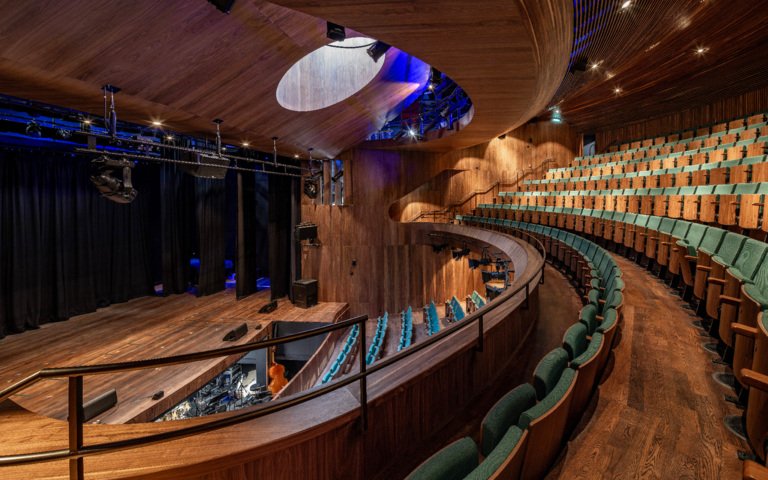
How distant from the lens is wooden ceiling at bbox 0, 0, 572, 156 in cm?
118

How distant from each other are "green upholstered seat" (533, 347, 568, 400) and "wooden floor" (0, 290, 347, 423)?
2154 mm

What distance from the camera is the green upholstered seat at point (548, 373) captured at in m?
0.67

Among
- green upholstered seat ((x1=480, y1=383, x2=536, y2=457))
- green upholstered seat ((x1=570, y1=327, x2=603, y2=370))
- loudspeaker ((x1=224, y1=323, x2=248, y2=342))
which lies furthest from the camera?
loudspeaker ((x1=224, y1=323, x2=248, y2=342))

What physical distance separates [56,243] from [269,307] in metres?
1.92

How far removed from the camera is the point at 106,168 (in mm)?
2314

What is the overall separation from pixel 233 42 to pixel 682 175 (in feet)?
8.47

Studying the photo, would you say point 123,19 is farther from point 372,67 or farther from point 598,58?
point 598,58

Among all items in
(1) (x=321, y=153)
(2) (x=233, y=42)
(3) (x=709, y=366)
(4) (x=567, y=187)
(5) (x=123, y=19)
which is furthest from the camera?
(1) (x=321, y=153)

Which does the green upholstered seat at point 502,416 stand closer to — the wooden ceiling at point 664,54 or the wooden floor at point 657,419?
the wooden floor at point 657,419

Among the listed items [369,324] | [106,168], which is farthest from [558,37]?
[369,324]

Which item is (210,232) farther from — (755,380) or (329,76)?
(755,380)

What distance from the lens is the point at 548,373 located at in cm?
68

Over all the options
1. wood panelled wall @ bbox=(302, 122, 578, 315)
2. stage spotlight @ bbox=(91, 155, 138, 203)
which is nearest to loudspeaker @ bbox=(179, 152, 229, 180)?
stage spotlight @ bbox=(91, 155, 138, 203)

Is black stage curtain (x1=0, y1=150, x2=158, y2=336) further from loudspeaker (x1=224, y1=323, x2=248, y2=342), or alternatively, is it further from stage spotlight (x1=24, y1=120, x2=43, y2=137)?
loudspeaker (x1=224, y1=323, x2=248, y2=342)
